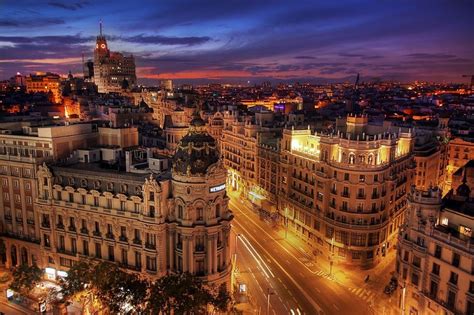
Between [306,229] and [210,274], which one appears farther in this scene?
[306,229]

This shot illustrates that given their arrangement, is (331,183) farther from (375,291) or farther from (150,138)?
(150,138)

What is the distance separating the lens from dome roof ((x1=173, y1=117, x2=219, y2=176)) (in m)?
83.6

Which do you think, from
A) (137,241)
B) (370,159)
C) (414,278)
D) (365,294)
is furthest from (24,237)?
(414,278)

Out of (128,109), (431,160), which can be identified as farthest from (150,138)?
(431,160)

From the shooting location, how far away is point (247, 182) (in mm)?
160750

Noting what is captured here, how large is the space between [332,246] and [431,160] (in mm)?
57105

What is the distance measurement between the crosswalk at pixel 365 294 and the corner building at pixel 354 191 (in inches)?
452

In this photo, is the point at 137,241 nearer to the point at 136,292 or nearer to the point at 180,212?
the point at 180,212

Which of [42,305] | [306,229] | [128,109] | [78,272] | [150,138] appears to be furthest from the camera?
[128,109]

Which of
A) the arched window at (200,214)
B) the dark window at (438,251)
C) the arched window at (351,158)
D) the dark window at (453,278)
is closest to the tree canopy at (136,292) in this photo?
the arched window at (200,214)

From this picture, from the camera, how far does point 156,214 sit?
3312 inches

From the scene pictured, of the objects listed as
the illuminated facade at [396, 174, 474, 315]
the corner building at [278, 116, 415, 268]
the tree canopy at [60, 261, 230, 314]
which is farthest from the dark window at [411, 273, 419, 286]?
the tree canopy at [60, 261, 230, 314]

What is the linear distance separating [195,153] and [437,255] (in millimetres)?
49165

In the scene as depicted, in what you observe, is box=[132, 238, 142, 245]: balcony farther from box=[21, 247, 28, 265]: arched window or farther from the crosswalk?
the crosswalk
